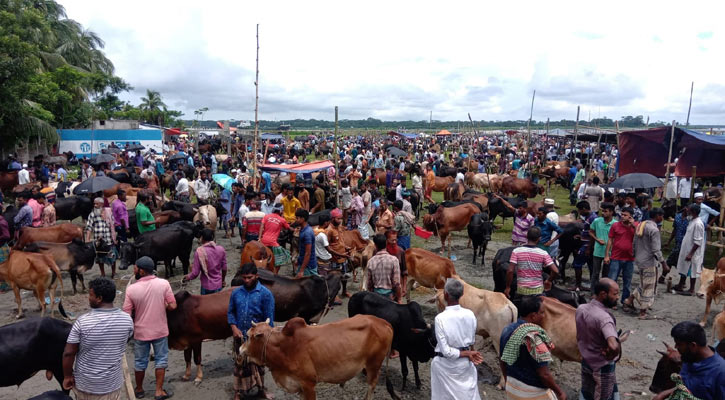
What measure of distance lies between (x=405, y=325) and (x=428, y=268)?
258 centimetres

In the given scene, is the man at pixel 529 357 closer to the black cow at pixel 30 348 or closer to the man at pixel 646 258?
the black cow at pixel 30 348

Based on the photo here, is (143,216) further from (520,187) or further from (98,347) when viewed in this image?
(520,187)

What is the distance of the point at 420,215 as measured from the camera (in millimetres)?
18125

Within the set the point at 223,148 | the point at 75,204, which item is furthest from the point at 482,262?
the point at 223,148

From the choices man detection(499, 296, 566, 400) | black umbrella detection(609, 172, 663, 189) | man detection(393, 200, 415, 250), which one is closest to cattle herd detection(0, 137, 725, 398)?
man detection(393, 200, 415, 250)

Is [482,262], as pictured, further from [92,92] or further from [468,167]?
[92,92]

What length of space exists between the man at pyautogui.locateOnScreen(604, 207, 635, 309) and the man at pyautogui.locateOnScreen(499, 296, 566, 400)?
5119 mm

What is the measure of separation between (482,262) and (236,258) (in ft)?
20.4

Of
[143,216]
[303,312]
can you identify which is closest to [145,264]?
→ [303,312]

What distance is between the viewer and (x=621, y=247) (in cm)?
838

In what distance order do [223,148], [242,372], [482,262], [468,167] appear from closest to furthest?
1. [242,372]
2. [482,262]
3. [468,167]
4. [223,148]

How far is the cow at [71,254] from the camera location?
30.1 ft

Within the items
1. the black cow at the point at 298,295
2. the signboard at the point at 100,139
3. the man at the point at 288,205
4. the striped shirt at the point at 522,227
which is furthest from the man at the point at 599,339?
the signboard at the point at 100,139

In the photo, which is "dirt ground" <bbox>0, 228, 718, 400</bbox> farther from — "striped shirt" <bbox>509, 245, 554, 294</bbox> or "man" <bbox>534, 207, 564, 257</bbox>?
"man" <bbox>534, 207, 564, 257</bbox>
